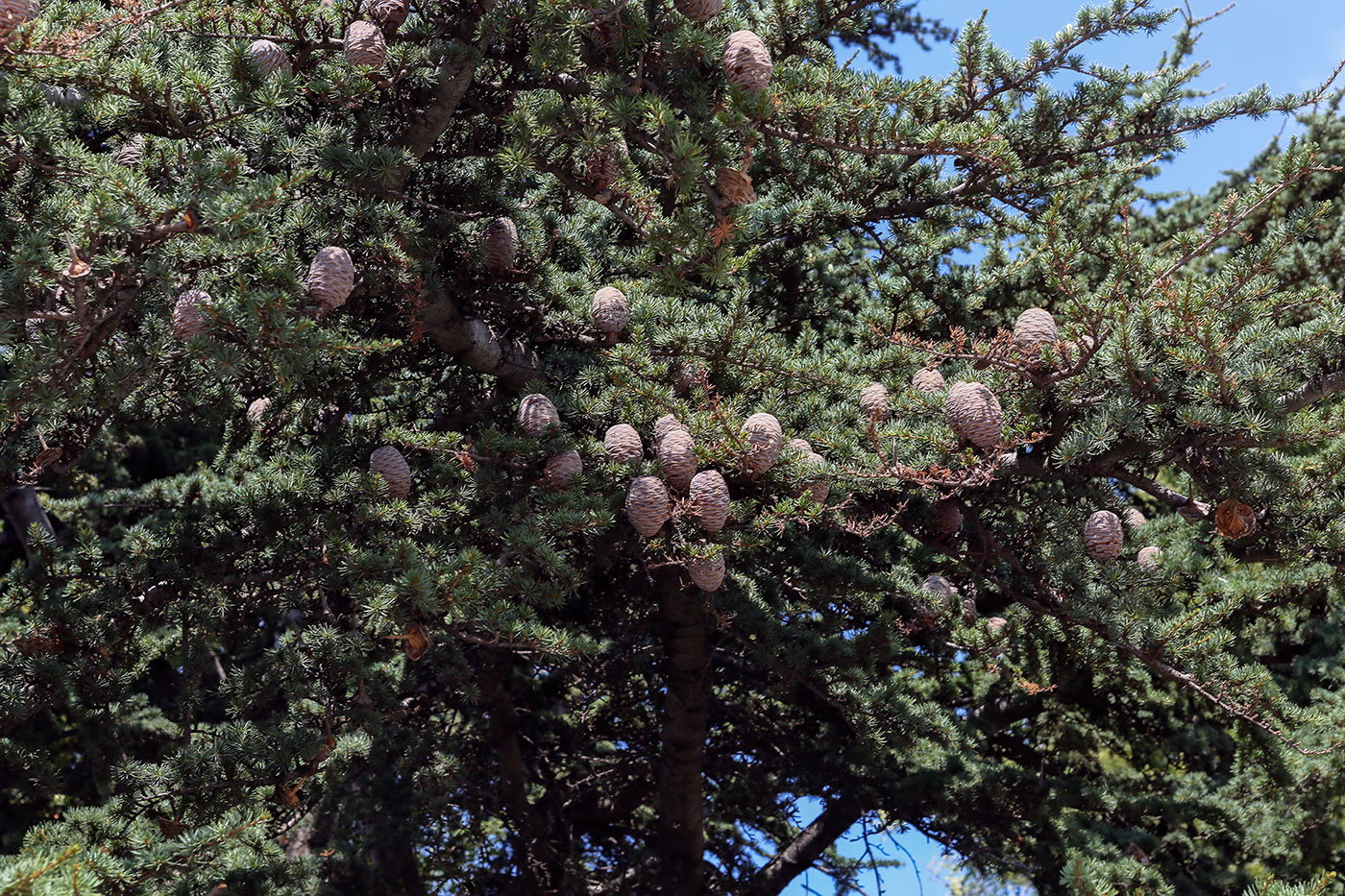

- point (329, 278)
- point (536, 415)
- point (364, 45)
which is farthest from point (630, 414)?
point (364, 45)

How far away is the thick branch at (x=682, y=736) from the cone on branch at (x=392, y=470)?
1.28m

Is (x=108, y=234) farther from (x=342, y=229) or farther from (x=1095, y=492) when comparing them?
(x=1095, y=492)

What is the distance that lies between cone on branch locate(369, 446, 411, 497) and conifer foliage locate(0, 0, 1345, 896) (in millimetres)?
57

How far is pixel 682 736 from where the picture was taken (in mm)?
4918

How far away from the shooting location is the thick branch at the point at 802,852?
5340mm

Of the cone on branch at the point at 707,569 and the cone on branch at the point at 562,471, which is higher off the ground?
the cone on branch at the point at 562,471

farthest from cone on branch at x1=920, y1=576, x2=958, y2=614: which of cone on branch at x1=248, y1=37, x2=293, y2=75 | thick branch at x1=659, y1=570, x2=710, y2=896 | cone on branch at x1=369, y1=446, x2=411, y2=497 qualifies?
cone on branch at x1=248, y1=37, x2=293, y2=75

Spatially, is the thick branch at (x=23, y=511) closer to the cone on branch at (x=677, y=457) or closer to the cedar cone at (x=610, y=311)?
the cedar cone at (x=610, y=311)

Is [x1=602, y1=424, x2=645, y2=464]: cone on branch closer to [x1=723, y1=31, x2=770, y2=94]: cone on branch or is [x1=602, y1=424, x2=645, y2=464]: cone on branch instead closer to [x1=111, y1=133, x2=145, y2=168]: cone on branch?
[x1=723, y1=31, x2=770, y2=94]: cone on branch

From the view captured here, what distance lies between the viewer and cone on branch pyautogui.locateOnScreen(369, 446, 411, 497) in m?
3.21

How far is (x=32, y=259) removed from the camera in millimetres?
2266

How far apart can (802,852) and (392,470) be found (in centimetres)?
377

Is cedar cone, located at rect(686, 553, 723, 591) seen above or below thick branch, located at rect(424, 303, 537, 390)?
below

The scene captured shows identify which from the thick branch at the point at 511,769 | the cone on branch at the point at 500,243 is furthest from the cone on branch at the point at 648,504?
the thick branch at the point at 511,769
